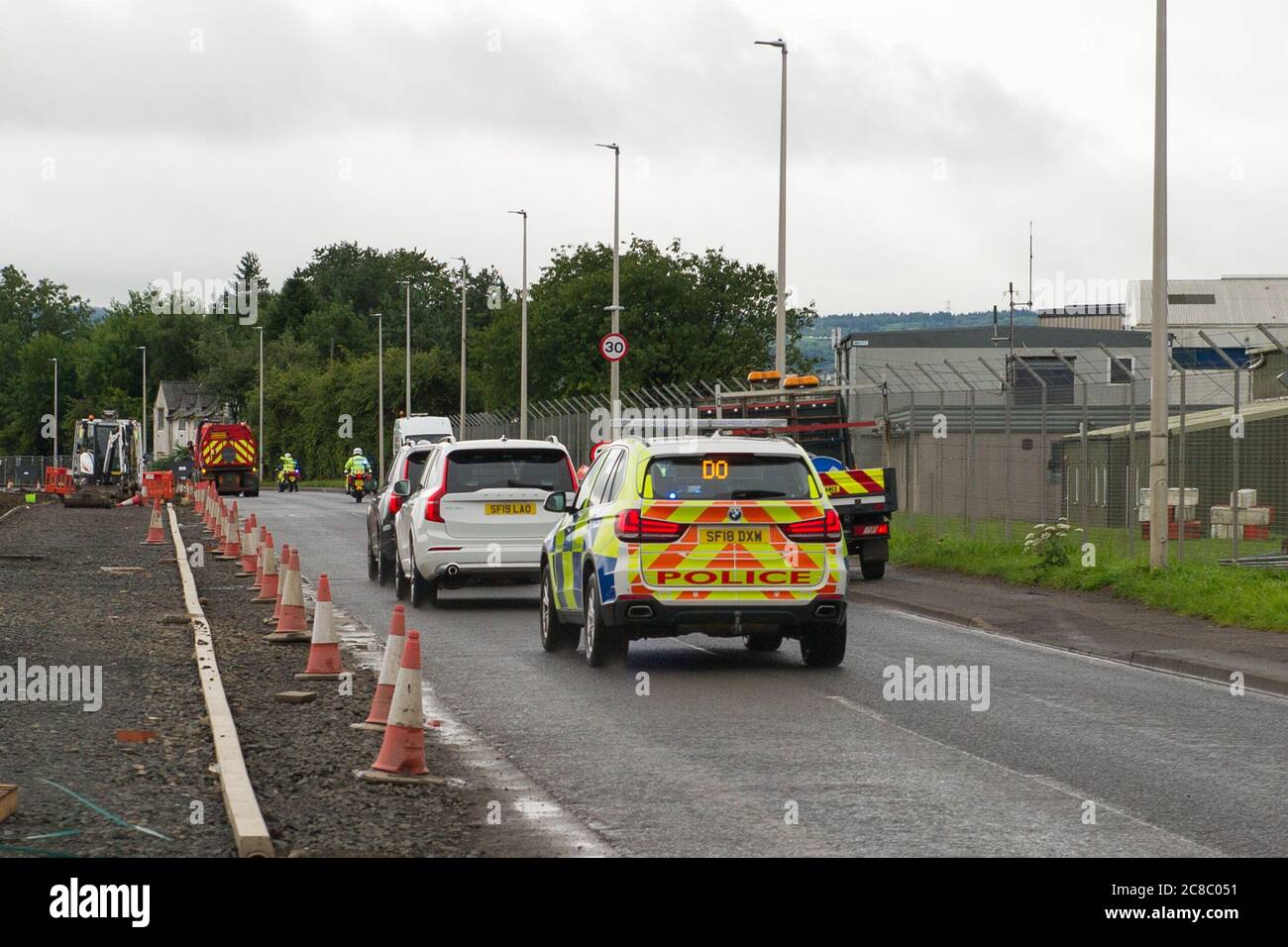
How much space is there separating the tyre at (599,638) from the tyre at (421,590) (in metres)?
6.43

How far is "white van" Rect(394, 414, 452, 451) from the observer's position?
5594 cm

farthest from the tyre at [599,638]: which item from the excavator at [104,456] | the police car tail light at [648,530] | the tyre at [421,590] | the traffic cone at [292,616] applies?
the excavator at [104,456]

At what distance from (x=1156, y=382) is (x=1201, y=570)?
221 centimetres

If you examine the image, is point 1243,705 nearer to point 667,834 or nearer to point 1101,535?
point 667,834

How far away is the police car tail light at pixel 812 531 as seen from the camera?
574 inches

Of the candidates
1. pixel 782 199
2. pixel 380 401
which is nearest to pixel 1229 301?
pixel 380 401

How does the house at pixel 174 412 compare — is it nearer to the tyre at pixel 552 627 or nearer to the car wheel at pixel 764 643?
the tyre at pixel 552 627

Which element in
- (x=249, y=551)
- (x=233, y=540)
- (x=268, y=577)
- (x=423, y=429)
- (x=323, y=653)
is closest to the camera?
(x=323, y=653)

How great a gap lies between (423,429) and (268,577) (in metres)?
35.1

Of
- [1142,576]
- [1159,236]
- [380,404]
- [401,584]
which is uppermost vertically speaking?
[1159,236]

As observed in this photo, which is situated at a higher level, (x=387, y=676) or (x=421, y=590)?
(x=387, y=676)

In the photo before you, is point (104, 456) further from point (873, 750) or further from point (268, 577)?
point (873, 750)

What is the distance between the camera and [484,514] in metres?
21.0

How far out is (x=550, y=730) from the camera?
11.7 meters
